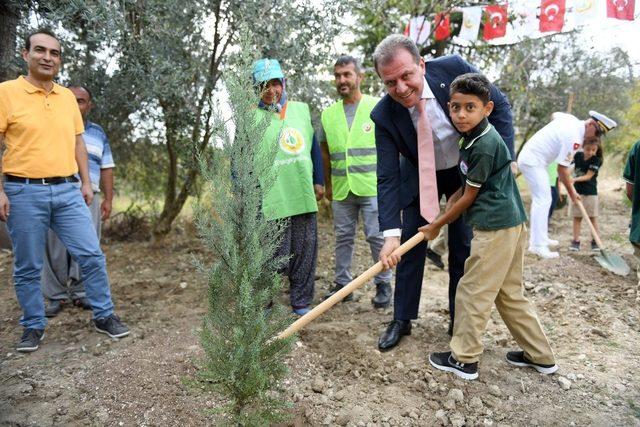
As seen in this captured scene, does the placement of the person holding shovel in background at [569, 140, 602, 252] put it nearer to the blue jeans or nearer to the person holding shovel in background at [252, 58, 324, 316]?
the person holding shovel in background at [252, 58, 324, 316]

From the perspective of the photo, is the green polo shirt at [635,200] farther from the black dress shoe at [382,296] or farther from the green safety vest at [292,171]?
the green safety vest at [292,171]

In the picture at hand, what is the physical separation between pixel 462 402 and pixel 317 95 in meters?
4.25

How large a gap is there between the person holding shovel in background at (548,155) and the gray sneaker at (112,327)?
15.6ft

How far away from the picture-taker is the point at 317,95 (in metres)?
5.75

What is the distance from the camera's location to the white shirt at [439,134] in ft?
9.07

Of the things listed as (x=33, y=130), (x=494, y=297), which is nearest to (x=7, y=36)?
(x=33, y=130)

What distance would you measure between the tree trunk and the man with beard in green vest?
284 centimetres

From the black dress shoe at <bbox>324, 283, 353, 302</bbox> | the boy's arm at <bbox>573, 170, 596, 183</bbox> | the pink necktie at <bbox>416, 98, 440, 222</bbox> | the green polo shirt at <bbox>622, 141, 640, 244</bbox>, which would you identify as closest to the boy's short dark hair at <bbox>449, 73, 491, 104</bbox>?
the pink necktie at <bbox>416, 98, 440, 222</bbox>

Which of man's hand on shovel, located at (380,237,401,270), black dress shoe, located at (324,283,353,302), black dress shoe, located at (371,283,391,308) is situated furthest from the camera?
black dress shoe, located at (324,283,353,302)

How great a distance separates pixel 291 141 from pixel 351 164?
2.10 ft

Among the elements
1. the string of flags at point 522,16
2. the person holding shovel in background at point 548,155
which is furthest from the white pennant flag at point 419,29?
the person holding shovel in background at point 548,155

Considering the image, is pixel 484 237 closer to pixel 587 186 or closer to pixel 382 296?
pixel 382 296

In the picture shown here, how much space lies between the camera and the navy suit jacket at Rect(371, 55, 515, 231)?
2795 mm

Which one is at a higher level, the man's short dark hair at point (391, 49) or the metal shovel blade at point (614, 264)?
the man's short dark hair at point (391, 49)
